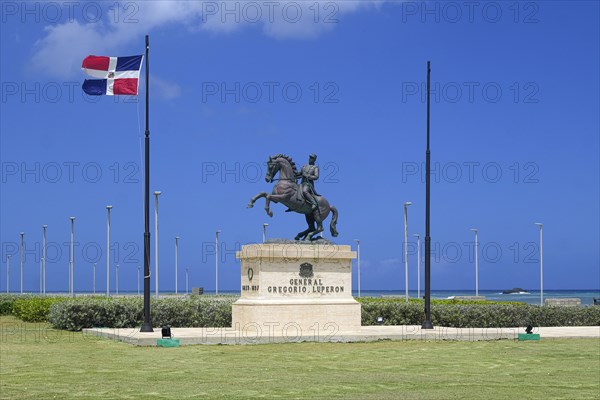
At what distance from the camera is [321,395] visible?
15828mm

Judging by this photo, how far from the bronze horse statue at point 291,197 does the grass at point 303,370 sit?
5.06 m

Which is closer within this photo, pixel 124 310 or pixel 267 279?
pixel 267 279

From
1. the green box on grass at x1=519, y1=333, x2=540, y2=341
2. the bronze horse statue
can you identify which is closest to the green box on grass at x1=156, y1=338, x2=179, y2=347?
the bronze horse statue

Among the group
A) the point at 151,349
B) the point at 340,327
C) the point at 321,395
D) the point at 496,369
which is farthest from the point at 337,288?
the point at 321,395

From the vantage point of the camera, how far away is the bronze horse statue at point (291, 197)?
2949cm

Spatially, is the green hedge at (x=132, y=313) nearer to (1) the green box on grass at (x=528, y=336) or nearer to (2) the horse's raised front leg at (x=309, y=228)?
(2) the horse's raised front leg at (x=309, y=228)

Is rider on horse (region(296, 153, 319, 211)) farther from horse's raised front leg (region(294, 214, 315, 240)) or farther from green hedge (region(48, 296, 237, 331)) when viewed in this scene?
green hedge (region(48, 296, 237, 331))

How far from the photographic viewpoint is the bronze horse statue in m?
29.5

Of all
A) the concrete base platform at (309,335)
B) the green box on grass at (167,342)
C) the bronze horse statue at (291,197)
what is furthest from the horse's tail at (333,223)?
the green box on grass at (167,342)

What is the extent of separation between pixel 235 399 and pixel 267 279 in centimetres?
1311

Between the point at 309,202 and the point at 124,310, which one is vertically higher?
the point at 309,202

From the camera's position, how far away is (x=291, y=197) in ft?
→ 96.9

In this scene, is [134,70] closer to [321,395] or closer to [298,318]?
[298,318]

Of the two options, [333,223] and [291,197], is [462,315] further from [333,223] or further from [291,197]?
[291,197]
